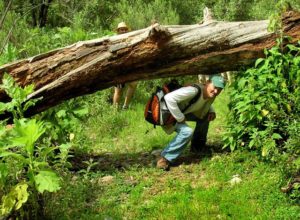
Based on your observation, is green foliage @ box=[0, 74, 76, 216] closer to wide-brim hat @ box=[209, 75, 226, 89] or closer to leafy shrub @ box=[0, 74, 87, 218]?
leafy shrub @ box=[0, 74, 87, 218]

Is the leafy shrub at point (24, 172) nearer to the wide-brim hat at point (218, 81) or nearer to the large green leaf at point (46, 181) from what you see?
the large green leaf at point (46, 181)

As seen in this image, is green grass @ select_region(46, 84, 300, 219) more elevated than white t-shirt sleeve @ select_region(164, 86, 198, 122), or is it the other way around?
white t-shirt sleeve @ select_region(164, 86, 198, 122)

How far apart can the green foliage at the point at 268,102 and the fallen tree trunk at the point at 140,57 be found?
353mm

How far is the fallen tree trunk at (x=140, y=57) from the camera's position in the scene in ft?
20.0

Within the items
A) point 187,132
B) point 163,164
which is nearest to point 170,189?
point 163,164

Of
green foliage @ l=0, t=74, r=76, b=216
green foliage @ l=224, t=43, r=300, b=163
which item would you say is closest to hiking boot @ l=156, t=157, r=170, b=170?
green foliage @ l=224, t=43, r=300, b=163

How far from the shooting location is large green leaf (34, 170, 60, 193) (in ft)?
13.3

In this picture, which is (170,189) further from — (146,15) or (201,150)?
(146,15)

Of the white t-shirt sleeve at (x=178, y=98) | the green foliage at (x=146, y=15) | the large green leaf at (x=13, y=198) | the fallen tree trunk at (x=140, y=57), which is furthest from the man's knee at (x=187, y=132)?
the green foliage at (x=146, y=15)

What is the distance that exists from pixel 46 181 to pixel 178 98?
2480mm

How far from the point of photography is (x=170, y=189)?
547 centimetres

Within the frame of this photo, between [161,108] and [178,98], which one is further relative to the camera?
[161,108]

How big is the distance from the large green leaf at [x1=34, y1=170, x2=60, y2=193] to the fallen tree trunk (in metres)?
2.11

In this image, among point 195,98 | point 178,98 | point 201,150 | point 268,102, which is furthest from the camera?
point 201,150
